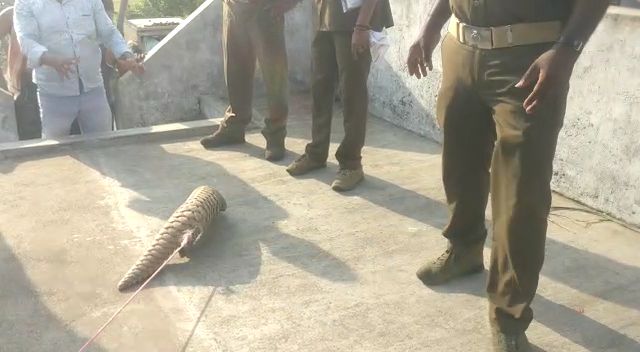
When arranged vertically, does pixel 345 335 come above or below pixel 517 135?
below

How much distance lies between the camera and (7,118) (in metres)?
6.40

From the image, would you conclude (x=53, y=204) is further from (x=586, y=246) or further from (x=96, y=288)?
(x=586, y=246)

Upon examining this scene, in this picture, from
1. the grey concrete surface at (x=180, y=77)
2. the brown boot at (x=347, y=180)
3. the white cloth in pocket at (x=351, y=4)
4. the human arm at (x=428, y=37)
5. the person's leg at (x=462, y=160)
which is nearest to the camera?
the person's leg at (x=462, y=160)

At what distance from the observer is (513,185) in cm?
254

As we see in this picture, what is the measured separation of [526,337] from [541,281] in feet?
2.03

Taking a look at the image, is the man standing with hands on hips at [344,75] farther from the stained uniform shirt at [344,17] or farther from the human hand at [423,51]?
the human hand at [423,51]

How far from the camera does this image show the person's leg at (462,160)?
2.78m

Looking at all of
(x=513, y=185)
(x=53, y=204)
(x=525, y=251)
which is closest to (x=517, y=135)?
(x=513, y=185)

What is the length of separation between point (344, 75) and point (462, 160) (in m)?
1.57

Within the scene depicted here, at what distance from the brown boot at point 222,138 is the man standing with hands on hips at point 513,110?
2738mm

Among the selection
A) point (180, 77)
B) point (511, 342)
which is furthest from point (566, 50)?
point (180, 77)

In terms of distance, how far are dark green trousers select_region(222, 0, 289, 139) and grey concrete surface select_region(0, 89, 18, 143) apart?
243 centimetres

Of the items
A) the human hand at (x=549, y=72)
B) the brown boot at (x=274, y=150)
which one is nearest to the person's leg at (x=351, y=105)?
the brown boot at (x=274, y=150)

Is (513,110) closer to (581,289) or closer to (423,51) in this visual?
(423,51)
